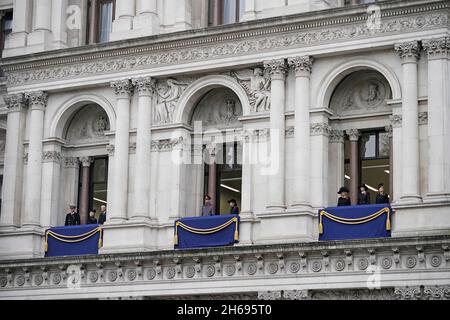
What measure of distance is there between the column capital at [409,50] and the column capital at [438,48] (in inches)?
16.4

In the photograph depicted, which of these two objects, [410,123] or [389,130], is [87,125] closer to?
[389,130]

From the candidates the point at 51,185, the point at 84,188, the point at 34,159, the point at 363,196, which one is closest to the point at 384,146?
the point at 363,196

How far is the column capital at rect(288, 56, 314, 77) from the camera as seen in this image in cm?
3688

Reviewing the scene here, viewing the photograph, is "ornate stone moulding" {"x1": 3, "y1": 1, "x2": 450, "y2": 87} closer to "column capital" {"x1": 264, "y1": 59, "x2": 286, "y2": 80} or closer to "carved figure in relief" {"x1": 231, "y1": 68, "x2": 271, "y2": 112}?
"column capital" {"x1": 264, "y1": 59, "x2": 286, "y2": 80}

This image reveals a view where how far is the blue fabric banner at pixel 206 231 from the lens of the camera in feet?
121

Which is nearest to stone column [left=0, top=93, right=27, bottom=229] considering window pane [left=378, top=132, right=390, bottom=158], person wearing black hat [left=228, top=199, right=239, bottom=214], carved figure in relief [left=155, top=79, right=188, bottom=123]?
carved figure in relief [left=155, top=79, right=188, bottom=123]

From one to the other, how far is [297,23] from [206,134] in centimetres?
598

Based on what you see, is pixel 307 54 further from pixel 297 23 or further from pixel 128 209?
pixel 128 209

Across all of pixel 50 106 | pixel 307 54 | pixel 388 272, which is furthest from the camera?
pixel 50 106

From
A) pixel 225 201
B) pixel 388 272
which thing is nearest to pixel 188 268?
pixel 225 201

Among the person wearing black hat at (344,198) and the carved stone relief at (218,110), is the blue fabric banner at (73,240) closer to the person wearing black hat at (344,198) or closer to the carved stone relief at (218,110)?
the carved stone relief at (218,110)

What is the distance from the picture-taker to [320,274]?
34.3 metres

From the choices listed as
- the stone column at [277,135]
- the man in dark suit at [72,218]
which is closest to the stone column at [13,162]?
the man in dark suit at [72,218]

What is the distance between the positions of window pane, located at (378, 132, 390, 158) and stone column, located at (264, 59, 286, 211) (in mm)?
3483
